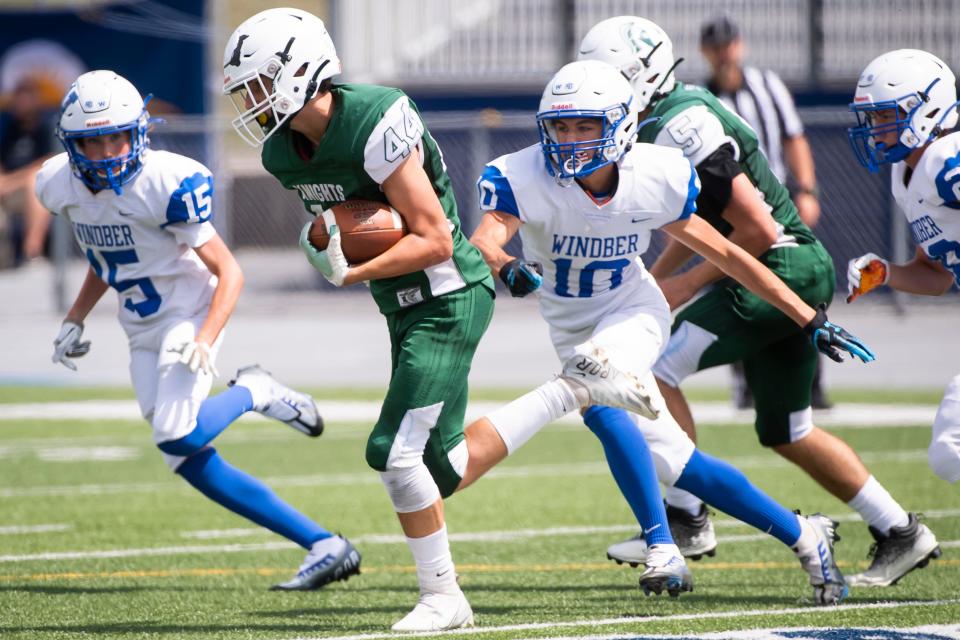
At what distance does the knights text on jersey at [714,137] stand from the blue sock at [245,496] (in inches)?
69.8

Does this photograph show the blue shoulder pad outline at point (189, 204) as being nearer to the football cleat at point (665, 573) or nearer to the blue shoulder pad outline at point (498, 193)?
the blue shoulder pad outline at point (498, 193)

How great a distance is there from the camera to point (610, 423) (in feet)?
15.9

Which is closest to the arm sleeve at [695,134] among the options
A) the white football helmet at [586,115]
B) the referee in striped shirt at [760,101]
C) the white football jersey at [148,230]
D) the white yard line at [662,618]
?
the white football helmet at [586,115]

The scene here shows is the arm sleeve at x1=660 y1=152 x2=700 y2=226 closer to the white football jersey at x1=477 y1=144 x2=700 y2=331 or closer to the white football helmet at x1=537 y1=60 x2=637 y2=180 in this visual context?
the white football jersey at x1=477 y1=144 x2=700 y2=331

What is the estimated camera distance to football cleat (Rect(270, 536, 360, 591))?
535cm

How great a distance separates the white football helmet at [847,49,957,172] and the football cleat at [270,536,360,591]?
2.16 m

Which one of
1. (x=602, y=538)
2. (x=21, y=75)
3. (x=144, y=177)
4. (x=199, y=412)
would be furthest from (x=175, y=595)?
(x=21, y=75)

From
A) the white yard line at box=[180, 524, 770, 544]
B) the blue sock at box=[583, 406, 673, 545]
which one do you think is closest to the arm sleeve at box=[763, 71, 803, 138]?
the white yard line at box=[180, 524, 770, 544]

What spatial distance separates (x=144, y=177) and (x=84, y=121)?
301 mm

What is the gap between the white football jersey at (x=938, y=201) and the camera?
4.75 metres

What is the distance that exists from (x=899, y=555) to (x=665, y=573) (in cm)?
100

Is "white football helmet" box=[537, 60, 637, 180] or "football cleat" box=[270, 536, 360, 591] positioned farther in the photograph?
"football cleat" box=[270, 536, 360, 591]

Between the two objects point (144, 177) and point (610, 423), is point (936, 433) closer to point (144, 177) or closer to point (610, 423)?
point (610, 423)

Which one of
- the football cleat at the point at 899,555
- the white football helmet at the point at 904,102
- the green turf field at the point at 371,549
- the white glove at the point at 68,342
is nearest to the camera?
the green turf field at the point at 371,549
